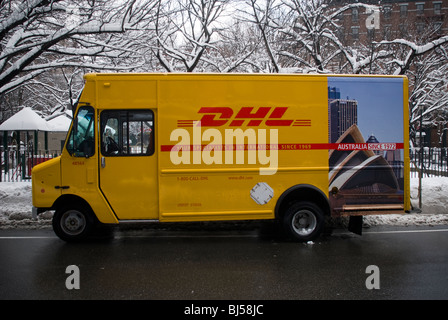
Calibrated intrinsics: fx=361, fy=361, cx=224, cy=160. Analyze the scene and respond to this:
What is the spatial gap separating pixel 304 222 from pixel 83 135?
447cm

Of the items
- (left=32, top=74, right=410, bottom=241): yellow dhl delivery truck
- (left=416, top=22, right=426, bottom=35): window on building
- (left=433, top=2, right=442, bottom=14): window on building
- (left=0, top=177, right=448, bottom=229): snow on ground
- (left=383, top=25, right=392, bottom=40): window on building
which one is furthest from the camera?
(left=433, top=2, right=442, bottom=14): window on building

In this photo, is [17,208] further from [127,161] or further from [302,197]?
[302,197]

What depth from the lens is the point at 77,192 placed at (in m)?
6.64

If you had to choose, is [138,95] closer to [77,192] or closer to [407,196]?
[77,192]

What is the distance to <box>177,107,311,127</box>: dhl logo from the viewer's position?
6.61 meters

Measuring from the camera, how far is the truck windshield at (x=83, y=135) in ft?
21.7

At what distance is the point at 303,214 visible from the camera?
22.8 ft

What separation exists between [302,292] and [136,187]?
3559 millimetres

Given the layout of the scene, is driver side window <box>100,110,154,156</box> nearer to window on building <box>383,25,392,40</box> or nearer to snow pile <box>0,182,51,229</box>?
snow pile <box>0,182,51,229</box>

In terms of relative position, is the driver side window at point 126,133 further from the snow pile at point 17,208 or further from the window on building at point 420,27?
the window on building at point 420,27

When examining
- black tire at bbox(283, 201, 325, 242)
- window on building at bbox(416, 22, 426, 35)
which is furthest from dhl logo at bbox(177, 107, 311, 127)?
window on building at bbox(416, 22, 426, 35)

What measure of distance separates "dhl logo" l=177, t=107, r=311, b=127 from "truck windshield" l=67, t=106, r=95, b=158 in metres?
1.62
